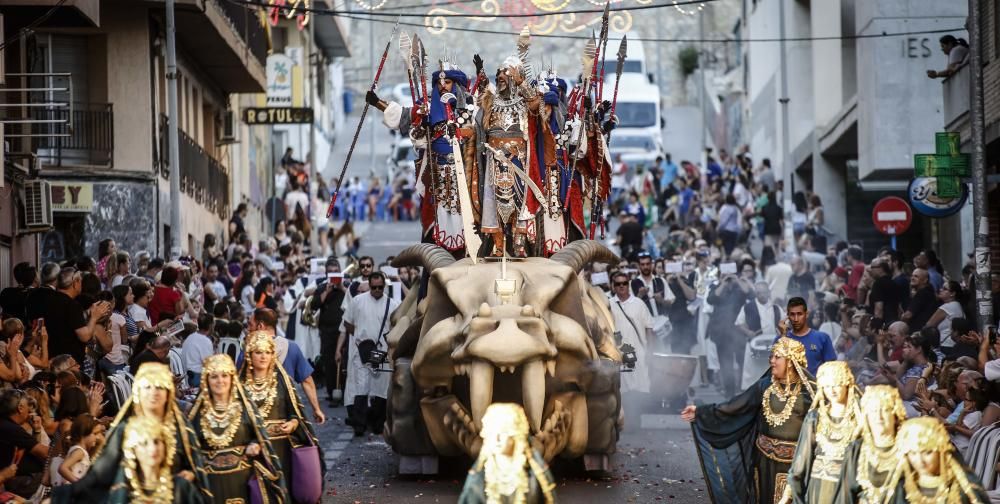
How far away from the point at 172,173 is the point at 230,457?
639 inches

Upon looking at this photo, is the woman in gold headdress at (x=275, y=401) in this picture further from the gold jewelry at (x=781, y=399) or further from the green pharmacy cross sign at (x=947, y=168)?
the green pharmacy cross sign at (x=947, y=168)

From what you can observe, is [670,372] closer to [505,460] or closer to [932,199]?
[932,199]

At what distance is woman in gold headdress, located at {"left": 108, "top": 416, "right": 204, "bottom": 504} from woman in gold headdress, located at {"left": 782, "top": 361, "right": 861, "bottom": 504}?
3.95 meters

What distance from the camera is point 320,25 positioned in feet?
184

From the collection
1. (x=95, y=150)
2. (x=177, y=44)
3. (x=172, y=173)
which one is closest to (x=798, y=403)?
(x=172, y=173)

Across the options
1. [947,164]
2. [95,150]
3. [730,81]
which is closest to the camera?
[947,164]

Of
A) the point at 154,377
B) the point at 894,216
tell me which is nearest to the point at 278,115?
the point at 894,216

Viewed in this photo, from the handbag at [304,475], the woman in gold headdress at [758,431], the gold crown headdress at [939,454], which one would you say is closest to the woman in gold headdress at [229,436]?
the handbag at [304,475]

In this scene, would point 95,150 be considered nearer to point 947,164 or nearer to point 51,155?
point 51,155

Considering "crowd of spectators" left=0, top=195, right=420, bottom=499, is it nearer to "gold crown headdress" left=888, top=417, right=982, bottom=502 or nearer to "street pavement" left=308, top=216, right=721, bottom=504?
"street pavement" left=308, top=216, right=721, bottom=504

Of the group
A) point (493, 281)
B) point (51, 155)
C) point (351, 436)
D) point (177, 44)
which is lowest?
point (351, 436)

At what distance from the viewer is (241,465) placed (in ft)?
42.5

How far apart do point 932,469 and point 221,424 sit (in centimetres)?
468

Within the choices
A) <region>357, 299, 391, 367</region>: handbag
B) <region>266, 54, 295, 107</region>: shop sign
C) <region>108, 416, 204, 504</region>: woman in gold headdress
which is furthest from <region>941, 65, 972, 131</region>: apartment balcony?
<region>266, 54, 295, 107</region>: shop sign
